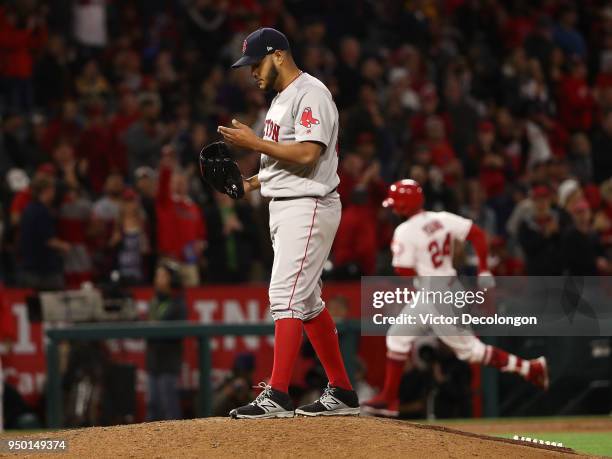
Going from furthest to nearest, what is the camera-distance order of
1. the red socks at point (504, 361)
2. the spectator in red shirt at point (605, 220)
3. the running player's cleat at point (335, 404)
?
1. the spectator in red shirt at point (605, 220)
2. the red socks at point (504, 361)
3. the running player's cleat at point (335, 404)

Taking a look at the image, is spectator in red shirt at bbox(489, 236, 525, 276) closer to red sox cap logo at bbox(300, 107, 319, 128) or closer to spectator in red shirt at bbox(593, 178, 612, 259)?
spectator in red shirt at bbox(593, 178, 612, 259)

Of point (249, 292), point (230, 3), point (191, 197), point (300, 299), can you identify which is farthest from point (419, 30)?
point (300, 299)

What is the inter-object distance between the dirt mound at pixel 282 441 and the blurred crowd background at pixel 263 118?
580 centimetres

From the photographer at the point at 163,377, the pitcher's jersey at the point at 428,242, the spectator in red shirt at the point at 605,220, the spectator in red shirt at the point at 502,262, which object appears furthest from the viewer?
the spectator in red shirt at the point at 605,220

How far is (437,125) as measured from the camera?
15461 mm

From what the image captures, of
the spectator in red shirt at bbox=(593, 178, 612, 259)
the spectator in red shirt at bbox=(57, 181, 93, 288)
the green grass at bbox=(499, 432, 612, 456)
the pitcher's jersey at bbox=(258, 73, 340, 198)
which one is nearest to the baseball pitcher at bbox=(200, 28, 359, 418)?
the pitcher's jersey at bbox=(258, 73, 340, 198)

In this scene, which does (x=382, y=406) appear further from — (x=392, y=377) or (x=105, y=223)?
(x=105, y=223)

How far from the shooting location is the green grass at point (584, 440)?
8.14 m

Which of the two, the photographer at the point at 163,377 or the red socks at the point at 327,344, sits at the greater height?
the red socks at the point at 327,344

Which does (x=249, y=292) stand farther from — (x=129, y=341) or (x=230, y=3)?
(x=230, y=3)

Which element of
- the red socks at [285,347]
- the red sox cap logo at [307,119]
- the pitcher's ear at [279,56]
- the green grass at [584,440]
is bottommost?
the green grass at [584,440]

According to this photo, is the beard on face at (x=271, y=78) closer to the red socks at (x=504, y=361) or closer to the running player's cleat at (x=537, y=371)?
the red socks at (x=504, y=361)

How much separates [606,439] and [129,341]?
16.5 ft

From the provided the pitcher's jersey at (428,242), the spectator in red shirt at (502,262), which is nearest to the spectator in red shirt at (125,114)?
the spectator in red shirt at (502,262)
